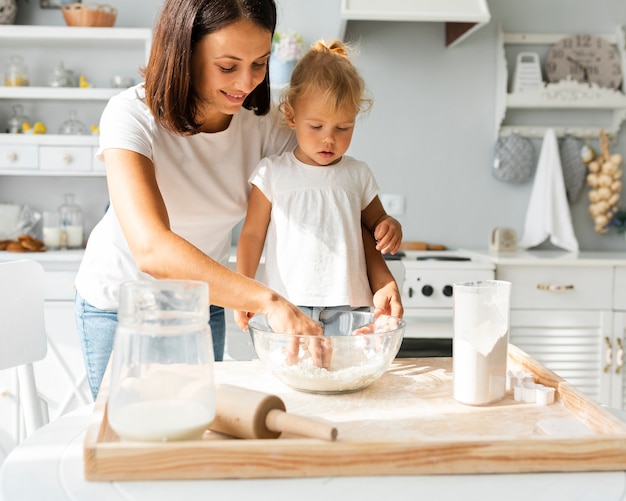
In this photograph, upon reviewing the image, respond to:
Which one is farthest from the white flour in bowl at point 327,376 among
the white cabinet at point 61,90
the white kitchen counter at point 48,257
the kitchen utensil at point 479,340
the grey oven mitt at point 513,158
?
the grey oven mitt at point 513,158

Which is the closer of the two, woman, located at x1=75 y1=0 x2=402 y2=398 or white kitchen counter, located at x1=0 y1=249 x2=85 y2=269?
woman, located at x1=75 y1=0 x2=402 y2=398

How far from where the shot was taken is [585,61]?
3.26 m

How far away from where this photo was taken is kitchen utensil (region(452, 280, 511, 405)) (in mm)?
972

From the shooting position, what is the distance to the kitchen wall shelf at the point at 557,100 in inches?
125

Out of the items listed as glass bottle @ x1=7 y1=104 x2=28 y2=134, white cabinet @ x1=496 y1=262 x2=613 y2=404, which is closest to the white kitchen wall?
glass bottle @ x1=7 y1=104 x2=28 y2=134

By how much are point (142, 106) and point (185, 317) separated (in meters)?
0.69

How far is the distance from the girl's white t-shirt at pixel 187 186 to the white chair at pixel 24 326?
0.11m

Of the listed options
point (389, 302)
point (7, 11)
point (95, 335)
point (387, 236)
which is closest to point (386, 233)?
point (387, 236)

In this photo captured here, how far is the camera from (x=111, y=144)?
124 centimetres

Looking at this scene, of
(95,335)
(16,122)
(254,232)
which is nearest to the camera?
(95,335)

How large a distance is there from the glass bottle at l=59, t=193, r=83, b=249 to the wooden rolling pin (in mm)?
2467

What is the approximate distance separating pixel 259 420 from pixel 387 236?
2.22 ft

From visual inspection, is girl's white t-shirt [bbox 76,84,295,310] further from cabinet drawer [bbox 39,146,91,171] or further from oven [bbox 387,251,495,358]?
cabinet drawer [bbox 39,146,91,171]

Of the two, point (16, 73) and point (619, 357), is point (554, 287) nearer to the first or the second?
point (619, 357)
